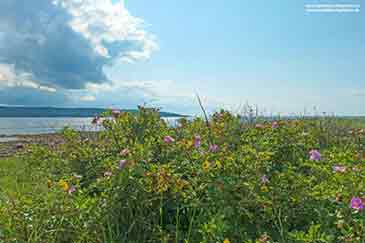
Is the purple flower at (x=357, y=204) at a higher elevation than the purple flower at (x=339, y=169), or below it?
below

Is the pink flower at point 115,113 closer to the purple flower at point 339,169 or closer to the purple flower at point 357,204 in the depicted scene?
the purple flower at point 339,169

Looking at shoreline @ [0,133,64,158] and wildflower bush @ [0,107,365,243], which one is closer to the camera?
wildflower bush @ [0,107,365,243]

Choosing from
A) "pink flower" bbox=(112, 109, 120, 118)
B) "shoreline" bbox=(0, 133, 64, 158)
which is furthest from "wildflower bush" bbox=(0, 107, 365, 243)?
"shoreline" bbox=(0, 133, 64, 158)

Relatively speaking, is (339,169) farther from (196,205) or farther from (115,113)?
(115,113)

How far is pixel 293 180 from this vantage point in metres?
2.04

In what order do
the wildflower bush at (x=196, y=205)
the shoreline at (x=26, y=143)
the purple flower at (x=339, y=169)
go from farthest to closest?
1. the shoreline at (x=26, y=143)
2. the purple flower at (x=339, y=169)
3. the wildflower bush at (x=196, y=205)

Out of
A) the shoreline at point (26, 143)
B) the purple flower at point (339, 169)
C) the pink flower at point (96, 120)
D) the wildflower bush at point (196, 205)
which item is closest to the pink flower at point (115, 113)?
the pink flower at point (96, 120)

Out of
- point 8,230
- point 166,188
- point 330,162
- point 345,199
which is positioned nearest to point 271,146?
point 330,162

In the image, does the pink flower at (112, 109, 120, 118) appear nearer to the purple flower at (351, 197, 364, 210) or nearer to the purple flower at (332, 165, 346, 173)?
the purple flower at (332, 165, 346, 173)

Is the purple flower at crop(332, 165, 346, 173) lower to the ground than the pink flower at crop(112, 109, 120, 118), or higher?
lower

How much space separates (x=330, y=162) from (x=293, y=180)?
524 millimetres

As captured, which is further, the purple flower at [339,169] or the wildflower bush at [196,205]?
the purple flower at [339,169]

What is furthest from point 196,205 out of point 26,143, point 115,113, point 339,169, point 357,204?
point 26,143

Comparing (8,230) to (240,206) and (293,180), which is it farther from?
(293,180)
